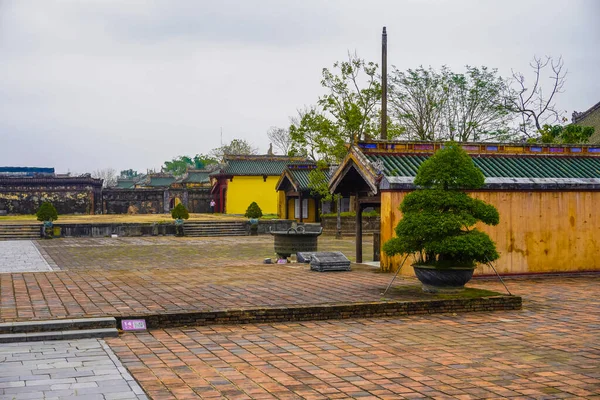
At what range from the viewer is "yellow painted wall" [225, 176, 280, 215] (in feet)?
169

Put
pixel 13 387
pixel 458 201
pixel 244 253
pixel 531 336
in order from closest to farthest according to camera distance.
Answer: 1. pixel 13 387
2. pixel 531 336
3. pixel 458 201
4. pixel 244 253

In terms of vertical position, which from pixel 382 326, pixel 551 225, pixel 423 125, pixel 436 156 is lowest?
pixel 382 326

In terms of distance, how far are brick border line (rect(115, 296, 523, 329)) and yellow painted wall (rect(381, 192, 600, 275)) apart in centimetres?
412

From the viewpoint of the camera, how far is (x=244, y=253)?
21906 mm

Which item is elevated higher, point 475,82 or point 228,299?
point 475,82

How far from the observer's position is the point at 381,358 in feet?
23.6

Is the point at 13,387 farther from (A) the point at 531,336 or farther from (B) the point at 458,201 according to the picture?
(B) the point at 458,201

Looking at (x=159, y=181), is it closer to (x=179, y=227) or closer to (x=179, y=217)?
(x=179, y=217)

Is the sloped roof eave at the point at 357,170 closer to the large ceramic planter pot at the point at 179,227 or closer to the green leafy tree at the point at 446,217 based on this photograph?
the green leafy tree at the point at 446,217

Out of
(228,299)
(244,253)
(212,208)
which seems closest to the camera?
(228,299)

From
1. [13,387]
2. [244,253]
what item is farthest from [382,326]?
[244,253]

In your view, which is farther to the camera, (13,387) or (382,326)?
(382,326)

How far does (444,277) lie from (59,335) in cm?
592

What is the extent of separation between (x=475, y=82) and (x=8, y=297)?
2857 centimetres
